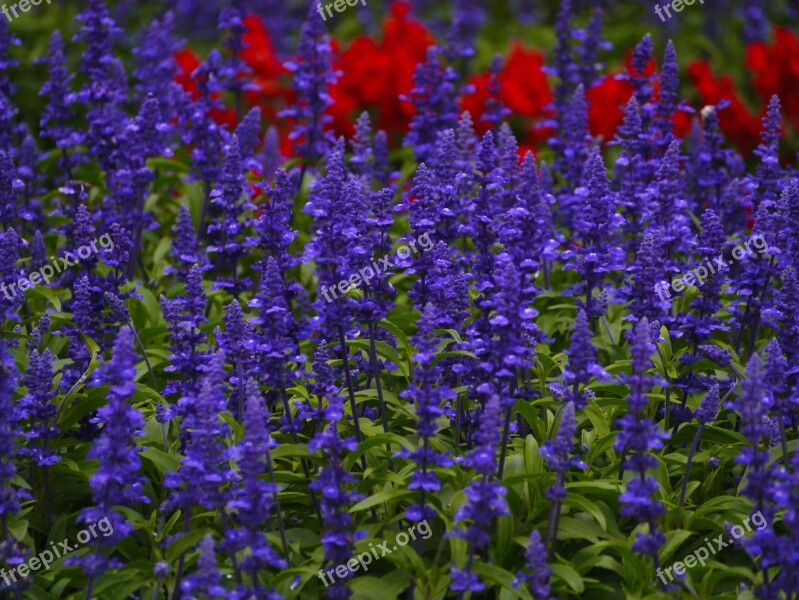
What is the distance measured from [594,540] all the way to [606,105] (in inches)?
261

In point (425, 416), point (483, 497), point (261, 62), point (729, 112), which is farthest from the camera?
point (261, 62)

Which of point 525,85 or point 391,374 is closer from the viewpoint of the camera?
point 391,374

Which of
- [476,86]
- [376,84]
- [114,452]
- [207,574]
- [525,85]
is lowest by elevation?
[207,574]

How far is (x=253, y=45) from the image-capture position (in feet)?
40.4

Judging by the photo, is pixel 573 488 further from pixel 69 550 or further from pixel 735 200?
pixel 735 200

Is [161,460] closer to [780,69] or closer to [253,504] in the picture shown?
[253,504]

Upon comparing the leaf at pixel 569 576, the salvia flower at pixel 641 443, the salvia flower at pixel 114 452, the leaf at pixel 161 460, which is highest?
the salvia flower at pixel 114 452

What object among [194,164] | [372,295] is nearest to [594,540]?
[372,295]

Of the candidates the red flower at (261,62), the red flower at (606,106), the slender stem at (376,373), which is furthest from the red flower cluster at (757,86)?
the slender stem at (376,373)

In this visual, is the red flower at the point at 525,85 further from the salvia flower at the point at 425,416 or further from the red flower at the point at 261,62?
the salvia flower at the point at 425,416

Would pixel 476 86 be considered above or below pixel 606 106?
above

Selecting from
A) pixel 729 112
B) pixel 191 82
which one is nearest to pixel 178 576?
pixel 191 82

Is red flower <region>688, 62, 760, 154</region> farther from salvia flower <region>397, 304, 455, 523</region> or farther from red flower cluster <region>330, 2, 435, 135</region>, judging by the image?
salvia flower <region>397, 304, 455, 523</region>

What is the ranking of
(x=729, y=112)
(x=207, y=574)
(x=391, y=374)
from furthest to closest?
(x=729, y=112), (x=391, y=374), (x=207, y=574)
